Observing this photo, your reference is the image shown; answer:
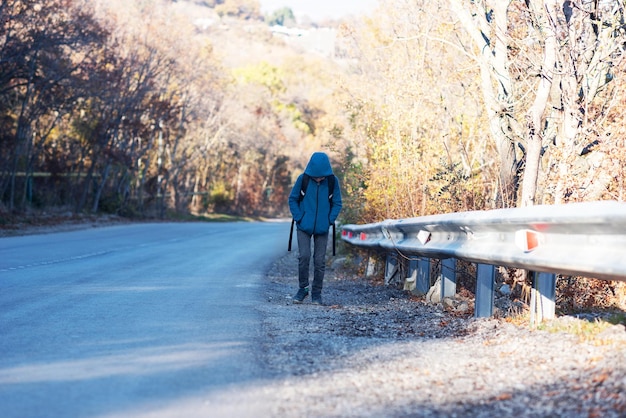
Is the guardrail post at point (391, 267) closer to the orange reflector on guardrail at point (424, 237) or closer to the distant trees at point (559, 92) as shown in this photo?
the distant trees at point (559, 92)

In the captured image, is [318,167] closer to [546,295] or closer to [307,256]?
[307,256]

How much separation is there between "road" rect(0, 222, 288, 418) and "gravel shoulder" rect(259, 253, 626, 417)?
37 cm

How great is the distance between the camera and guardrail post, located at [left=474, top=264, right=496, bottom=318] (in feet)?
27.2

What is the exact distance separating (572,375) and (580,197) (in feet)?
15.7

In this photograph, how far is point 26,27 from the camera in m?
29.9

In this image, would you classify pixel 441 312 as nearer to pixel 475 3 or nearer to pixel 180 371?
pixel 180 371

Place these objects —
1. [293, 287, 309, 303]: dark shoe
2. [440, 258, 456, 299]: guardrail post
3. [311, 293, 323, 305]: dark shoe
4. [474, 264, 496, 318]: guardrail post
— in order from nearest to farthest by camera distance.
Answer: [474, 264, 496, 318]: guardrail post < [440, 258, 456, 299]: guardrail post < [311, 293, 323, 305]: dark shoe < [293, 287, 309, 303]: dark shoe

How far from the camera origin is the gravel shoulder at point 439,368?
189 inches

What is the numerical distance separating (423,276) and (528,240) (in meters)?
4.48

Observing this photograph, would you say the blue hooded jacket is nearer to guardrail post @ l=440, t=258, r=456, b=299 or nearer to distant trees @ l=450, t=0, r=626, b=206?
guardrail post @ l=440, t=258, r=456, b=299

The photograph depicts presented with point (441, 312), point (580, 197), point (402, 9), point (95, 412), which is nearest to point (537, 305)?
point (441, 312)

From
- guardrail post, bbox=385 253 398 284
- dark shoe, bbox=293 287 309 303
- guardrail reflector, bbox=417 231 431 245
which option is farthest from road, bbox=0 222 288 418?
guardrail reflector, bbox=417 231 431 245

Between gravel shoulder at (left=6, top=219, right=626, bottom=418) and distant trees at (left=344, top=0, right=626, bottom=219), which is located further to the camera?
distant trees at (left=344, top=0, right=626, bottom=219)


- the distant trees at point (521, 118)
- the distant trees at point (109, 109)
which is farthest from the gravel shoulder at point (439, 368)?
the distant trees at point (109, 109)
